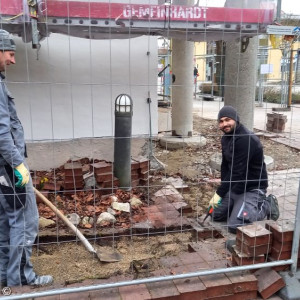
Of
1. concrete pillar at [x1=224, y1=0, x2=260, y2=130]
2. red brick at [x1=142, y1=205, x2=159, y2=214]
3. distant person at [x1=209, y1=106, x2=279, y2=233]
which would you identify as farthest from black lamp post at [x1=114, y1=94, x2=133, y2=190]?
concrete pillar at [x1=224, y1=0, x2=260, y2=130]

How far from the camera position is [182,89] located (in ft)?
27.9

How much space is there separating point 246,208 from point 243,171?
1.25 ft

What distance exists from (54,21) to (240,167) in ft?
9.86

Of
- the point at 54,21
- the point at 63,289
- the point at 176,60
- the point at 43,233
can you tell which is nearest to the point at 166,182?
the point at 43,233

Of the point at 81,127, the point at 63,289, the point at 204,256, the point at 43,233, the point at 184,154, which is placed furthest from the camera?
the point at 184,154

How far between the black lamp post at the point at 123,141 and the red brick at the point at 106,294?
246cm

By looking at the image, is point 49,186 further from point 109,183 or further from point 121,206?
point 121,206

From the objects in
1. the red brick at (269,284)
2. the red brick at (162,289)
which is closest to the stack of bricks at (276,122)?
the red brick at (269,284)

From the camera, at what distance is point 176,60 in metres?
8.61

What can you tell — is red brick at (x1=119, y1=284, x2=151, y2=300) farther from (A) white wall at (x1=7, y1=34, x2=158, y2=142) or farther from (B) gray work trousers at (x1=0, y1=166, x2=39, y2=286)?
(A) white wall at (x1=7, y1=34, x2=158, y2=142)

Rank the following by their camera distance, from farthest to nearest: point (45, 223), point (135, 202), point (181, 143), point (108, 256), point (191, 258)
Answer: point (181, 143) → point (135, 202) → point (45, 223) → point (108, 256) → point (191, 258)

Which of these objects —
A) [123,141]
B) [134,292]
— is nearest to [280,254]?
[134,292]

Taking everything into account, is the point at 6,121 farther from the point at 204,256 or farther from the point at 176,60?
the point at 176,60

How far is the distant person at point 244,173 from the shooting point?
366 centimetres
